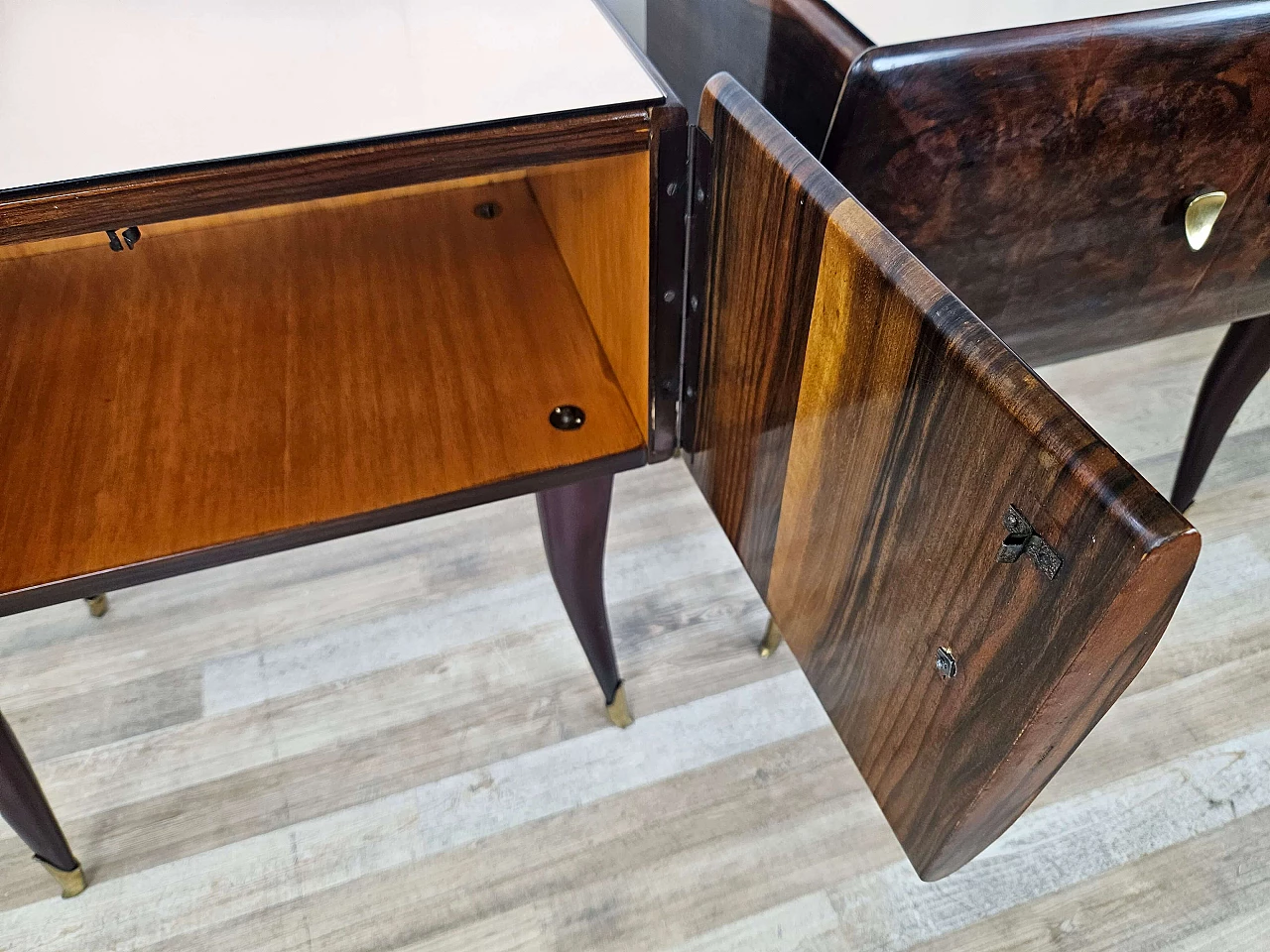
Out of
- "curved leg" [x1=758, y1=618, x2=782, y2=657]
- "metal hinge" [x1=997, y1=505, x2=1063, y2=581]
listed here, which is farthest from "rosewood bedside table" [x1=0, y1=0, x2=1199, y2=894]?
"curved leg" [x1=758, y1=618, x2=782, y2=657]

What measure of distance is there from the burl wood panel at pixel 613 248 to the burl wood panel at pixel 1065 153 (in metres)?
0.10

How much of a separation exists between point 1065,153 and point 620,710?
53 cm

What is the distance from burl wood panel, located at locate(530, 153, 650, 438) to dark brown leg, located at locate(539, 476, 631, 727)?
0.08 meters

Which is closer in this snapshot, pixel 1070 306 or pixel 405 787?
pixel 1070 306

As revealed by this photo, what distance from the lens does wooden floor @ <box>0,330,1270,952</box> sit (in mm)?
669

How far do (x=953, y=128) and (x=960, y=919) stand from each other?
0.56 metres

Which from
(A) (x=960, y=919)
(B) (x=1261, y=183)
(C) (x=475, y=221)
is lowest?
(A) (x=960, y=919)

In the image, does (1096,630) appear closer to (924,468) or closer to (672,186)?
(924,468)

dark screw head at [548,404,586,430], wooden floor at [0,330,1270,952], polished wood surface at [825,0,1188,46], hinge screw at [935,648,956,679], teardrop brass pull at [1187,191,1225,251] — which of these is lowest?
wooden floor at [0,330,1270,952]

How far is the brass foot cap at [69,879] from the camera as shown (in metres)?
0.65

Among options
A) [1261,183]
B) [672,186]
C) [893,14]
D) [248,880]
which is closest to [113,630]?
[248,880]

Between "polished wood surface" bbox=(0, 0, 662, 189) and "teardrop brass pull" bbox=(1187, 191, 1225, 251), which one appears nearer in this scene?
"polished wood surface" bbox=(0, 0, 662, 189)

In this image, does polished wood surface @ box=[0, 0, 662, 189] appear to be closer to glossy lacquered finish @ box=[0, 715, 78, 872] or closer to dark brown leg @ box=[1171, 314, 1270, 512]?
glossy lacquered finish @ box=[0, 715, 78, 872]

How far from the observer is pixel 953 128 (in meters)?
0.41
